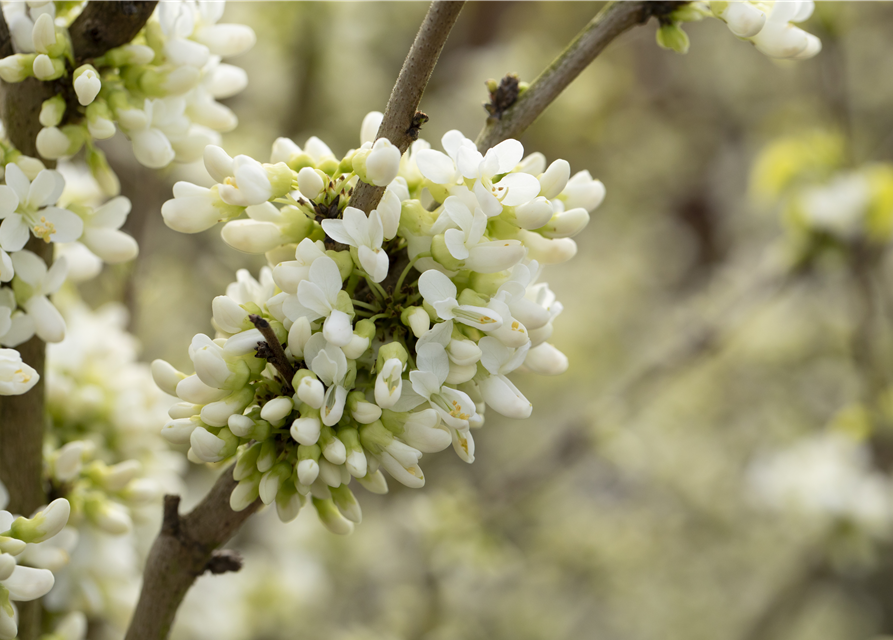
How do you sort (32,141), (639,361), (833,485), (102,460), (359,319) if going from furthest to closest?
(639,361) → (833,485) → (102,460) → (32,141) → (359,319)

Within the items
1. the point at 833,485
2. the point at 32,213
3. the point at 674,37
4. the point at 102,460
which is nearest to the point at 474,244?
the point at 674,37

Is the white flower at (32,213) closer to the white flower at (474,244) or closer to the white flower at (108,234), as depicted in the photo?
the white flower at (108,234)

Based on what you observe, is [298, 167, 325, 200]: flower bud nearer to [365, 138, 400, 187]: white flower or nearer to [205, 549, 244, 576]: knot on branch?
[365, 138, 400, 187]: white flower

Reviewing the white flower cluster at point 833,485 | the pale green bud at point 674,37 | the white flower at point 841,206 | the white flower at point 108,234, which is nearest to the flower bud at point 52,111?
the white flower at point 108,234

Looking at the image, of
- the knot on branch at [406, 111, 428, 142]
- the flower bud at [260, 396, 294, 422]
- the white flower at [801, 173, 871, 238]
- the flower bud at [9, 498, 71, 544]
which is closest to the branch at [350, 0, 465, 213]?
the knot on branch at [406, 111, 428, 142]

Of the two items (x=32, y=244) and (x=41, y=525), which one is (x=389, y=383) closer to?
(x=41, y=525)

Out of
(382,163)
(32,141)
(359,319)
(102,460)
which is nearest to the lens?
(382,163)

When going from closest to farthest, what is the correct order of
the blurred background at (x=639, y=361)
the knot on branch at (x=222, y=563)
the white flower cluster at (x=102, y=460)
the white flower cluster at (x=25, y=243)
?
the white flower cluster at (x=25, y=243), the knot on branch at (x=222, y=563), the white flower cluster at (x=102, y=460), the blurred background at (x=639, y=361)
